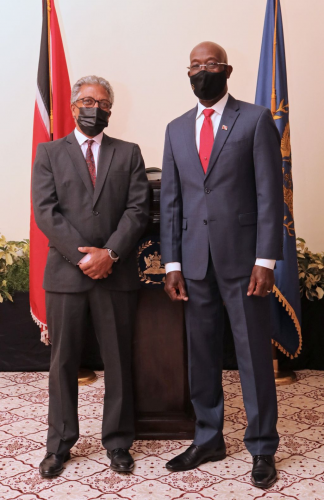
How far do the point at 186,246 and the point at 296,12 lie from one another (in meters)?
2.68

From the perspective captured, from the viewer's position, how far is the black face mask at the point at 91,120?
242cm

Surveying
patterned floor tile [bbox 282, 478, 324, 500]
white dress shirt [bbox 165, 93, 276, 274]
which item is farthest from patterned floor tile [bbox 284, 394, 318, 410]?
white dress shirt [bbox 165, 93, 276, 274]

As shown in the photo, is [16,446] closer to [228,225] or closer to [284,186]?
[228,225]

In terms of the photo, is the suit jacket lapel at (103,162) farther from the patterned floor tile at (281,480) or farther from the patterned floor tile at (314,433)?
the patterned floor tile at (314,433)

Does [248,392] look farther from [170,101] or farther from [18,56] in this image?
[18,56]

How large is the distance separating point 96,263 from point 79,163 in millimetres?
452

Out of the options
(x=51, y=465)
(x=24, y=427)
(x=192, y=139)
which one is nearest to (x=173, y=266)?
(x=192, y=139)

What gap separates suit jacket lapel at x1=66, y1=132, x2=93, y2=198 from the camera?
2426 mm

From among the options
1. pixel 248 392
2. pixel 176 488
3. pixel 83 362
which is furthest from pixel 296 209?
pixel 176 488

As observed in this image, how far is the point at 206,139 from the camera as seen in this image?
237 cm

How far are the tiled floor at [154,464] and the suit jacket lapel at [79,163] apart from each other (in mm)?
1214

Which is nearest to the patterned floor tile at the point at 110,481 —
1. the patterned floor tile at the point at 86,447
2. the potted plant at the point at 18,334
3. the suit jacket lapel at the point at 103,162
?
the patterned floor tile at the point at 86,447

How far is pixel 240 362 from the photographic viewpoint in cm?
239

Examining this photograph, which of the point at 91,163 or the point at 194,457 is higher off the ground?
the point at 91,163
